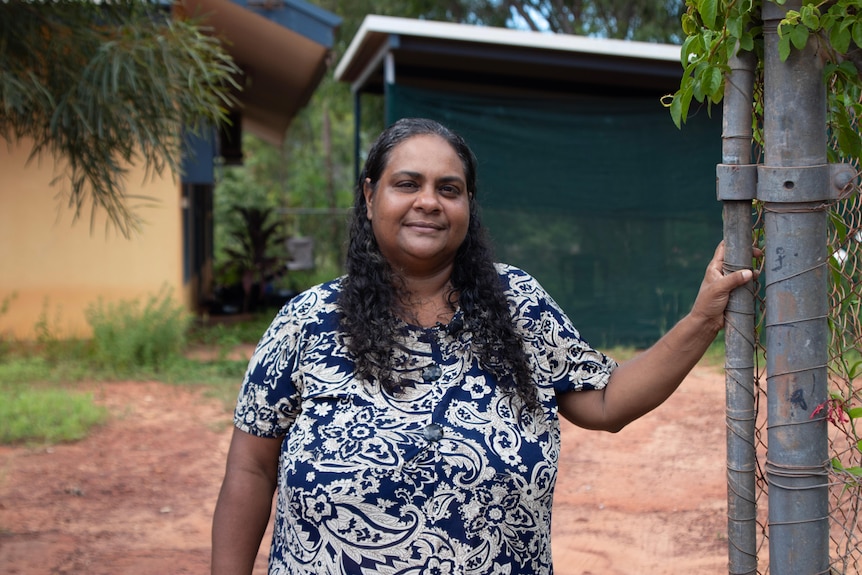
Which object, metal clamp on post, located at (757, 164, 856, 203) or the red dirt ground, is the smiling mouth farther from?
the red dirt ground

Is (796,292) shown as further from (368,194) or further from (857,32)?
(368,194)

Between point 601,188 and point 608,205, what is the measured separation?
7.0 inches

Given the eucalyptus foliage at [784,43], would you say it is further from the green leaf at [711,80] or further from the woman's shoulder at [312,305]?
the woman's shoulder at [312,305]

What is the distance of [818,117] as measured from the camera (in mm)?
1654

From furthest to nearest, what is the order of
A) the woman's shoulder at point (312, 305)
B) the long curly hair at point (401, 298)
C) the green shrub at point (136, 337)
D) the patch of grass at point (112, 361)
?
1. the green shrub at point (136, 337)
2. the patch of grass at point (112, 361)
3. the woman's shoulder at point (312, 305)
4. the long curly hair at point (401, 298)

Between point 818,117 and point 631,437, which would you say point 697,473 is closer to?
point 631,437

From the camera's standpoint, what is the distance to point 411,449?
191 cm

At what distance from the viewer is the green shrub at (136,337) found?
8.49 meters

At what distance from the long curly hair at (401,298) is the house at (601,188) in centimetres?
633

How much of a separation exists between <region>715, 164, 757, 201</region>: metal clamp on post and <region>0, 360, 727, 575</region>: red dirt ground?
2561mm

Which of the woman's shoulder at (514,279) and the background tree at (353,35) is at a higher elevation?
the background tree at (353,35)

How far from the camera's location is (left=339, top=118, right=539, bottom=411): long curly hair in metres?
2.03

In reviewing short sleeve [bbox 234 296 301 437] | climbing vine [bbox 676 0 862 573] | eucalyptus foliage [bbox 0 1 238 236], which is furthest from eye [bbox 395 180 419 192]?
eucalyptus foliage [bbox 0 1 238 236]

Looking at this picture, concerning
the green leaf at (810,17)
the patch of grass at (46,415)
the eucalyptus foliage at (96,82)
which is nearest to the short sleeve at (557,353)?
the green leaf at (810,17)
